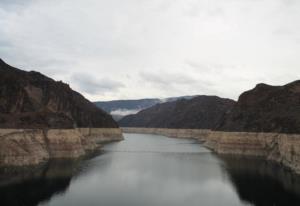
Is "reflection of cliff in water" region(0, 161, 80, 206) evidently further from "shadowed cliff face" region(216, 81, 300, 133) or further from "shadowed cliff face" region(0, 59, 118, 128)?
"shadowed cliff face" region(216, 81, 300, 133)

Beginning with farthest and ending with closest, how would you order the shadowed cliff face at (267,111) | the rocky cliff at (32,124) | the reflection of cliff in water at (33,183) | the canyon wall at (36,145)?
the shadowed cliff face at (267,111), the rocky cliff at (32,124), the canyon wall at (36,145), the reflection of cliff in water at (33,183)

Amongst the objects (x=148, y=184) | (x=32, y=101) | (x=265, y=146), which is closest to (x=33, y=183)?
(x=148, y=184)

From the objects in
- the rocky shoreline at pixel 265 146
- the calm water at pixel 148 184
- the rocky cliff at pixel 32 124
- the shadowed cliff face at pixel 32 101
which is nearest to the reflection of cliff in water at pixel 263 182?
the calm water at pixel 148 184

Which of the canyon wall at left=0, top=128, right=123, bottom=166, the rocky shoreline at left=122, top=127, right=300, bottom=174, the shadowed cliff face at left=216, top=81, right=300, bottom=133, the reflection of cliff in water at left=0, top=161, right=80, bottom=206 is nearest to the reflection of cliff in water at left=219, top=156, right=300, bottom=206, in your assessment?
the rocky shoreline at left=122, top=127, right=300, bottom=174

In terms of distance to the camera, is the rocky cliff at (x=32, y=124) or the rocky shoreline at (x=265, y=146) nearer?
the rocky cliff at (x=32, y=124)

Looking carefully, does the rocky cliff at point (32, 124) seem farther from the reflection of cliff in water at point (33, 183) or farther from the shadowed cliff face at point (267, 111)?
the shadowed cliff face at point (267, 111)

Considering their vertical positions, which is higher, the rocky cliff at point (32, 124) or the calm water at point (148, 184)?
the rocky cliff at point (32, 124)

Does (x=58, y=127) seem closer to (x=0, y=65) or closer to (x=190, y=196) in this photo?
(x=0, y=65)

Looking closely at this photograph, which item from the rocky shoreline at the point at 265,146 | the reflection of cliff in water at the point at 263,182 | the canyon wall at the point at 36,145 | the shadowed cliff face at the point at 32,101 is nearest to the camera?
the reflection of cliff in water at the point at 263,182

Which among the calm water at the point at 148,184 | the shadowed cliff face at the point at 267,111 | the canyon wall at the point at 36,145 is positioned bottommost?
the calm water at the point at 148,184

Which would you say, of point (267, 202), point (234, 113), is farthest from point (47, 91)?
point (267, 202)
